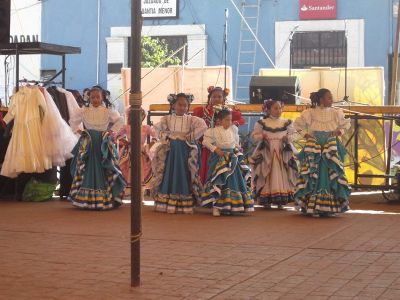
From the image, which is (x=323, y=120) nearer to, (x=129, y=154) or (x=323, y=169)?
(x=323, y=169)

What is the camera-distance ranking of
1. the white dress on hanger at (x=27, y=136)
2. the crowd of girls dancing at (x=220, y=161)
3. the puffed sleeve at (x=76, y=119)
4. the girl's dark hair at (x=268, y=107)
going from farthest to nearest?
the white dress on hanger at (x=27, y=136)
the puffed sleeve at (x=76, y=119)
the girl's dark hair at (x=268, y=107)
the crowd of girls dancing at (x=220, y=161)

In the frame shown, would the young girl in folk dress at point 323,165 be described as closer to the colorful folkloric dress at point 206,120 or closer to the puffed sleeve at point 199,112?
the colorful folkloric dress at point 206,120

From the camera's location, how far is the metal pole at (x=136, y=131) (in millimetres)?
5793

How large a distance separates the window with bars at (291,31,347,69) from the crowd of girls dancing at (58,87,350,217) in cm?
973

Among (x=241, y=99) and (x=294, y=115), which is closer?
(x=294, y=115)

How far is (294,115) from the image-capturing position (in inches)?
527

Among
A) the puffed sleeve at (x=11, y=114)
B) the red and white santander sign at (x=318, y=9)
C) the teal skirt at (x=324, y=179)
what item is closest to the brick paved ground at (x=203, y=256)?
the teal skirt at (x=324, y=179)

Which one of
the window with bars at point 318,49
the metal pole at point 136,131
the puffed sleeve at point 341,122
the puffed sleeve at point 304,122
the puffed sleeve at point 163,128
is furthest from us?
the window with bars at point 318,49

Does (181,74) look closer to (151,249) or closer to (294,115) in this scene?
(294,115)

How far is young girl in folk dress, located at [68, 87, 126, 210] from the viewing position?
36.2 feet

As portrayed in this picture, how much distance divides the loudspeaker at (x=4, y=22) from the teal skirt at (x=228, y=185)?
3979 millimetres

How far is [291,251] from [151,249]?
1242 millimetres

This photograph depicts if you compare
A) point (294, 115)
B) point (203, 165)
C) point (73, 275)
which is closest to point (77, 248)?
point (73, 275)

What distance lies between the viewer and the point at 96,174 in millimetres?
11023
